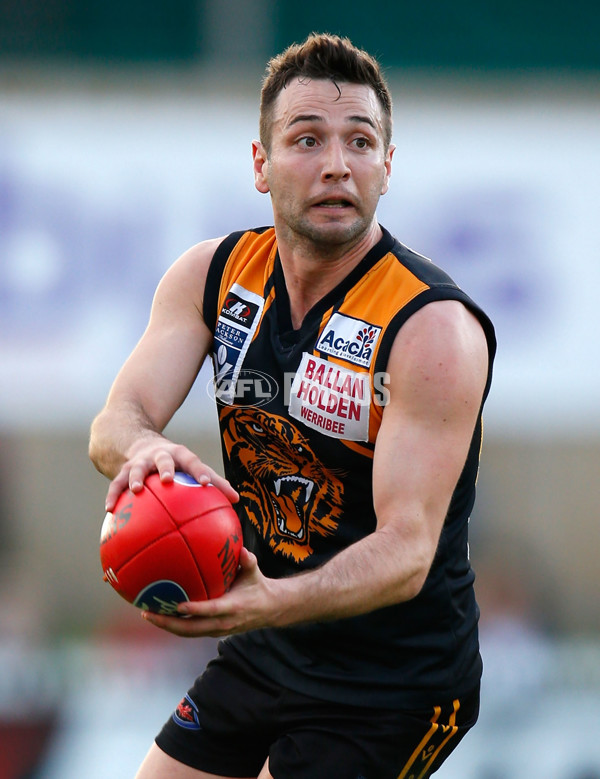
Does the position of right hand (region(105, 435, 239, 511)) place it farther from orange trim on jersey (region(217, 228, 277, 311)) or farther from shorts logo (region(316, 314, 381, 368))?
orange trim on jersey (region(217, 228, 277, 311))

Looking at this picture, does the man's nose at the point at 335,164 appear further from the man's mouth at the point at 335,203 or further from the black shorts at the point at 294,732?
the black shorts at the point at 294,732

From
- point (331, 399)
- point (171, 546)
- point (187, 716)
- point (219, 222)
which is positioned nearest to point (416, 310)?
point (331, 399)

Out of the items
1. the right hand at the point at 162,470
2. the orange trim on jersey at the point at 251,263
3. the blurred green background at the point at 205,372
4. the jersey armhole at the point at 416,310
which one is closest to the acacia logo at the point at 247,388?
the orange trim on jersey at the point at 251,263

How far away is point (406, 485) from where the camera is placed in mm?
3293

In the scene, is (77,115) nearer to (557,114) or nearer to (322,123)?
(557,114)

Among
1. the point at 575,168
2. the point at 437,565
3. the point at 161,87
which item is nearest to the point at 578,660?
the point at 575,168

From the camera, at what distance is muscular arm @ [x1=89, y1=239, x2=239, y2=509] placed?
11.9 ft

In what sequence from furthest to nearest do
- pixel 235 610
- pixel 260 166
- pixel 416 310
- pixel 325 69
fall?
pixel 260 166 → pixel 325 69 → pixel 416 310 → pixel 235 610

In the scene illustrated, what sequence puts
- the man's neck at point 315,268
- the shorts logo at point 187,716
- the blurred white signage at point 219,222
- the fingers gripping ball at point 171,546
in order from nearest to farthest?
1. the fingers gripping ball at point 171,546
2. the man's neck at point 315,268
3. the shorts logo at point 187,716
4. the blurred white signage at point 219,222

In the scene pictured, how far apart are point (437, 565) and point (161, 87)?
19.3ft

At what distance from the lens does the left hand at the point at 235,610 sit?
2.90 metres

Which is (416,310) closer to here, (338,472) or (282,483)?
(338,472)

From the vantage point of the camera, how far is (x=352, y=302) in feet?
12.3

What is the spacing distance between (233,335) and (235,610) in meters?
1.30
